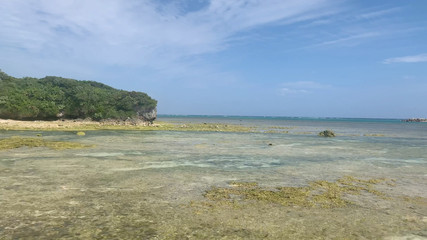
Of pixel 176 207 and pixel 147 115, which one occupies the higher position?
pixel 147 115

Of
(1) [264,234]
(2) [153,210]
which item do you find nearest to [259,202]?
(1) [264,234]

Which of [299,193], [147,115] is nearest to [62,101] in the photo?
[147,115]

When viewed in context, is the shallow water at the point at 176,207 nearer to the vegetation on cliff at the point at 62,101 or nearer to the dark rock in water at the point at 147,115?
the vegetation on cliff at the point at 62,101

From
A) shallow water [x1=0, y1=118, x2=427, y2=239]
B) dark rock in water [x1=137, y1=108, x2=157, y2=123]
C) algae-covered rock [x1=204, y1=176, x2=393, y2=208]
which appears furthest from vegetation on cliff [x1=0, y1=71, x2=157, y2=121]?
algae-covered rock [x1=204, y1=176, x2=393, y2=208]

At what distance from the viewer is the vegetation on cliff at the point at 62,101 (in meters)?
64.9

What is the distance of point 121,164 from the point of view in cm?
1828

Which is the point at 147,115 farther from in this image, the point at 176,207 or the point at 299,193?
the point at 176,207

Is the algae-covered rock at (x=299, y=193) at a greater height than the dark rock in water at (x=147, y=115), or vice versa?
the dark rock in water at (x=147, y=115)

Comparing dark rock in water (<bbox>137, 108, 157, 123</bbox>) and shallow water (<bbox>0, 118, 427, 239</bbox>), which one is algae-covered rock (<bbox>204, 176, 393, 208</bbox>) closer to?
shallow water (<bbox>0, 118, 427, 239</bbox>)

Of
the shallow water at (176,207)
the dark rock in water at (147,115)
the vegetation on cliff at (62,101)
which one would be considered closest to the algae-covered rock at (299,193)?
the shallow water at (176,207)

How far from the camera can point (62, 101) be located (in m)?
74.2

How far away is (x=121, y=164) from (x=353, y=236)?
46.1 ft

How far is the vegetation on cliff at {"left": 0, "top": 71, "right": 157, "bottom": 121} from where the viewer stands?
6494 cm

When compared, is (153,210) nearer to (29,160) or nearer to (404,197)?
(404,197)
